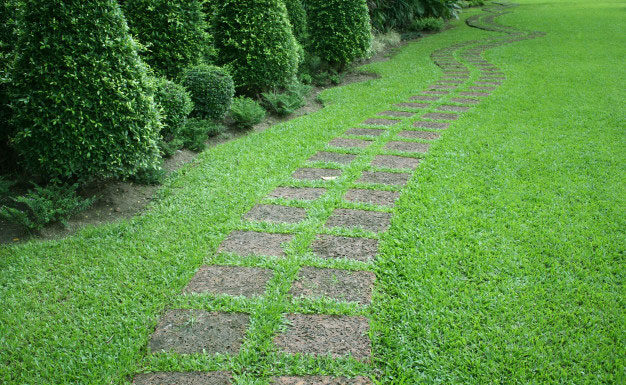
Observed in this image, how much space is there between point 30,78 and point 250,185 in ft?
7.35

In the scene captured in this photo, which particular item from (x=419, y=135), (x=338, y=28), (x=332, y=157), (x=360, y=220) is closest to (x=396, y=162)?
(x=332, y=157)

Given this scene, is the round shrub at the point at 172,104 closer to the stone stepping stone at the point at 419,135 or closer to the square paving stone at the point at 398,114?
the stone stepping stone at the point at 419,135

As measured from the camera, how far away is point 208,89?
6281 millimetres

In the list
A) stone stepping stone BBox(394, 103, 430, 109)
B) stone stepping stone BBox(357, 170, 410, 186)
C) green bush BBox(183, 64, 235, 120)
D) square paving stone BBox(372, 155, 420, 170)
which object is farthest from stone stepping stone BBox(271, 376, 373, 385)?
stone stepping stone BBox(394, 103, 430, 109)

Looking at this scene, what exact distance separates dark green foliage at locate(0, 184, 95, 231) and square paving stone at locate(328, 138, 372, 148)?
306 centimetres

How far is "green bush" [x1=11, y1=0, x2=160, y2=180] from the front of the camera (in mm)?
3973

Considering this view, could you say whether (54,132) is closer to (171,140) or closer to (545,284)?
(171,140)

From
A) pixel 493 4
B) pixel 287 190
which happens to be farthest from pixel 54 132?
pixel 493 4

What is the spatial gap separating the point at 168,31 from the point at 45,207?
339 centimetres

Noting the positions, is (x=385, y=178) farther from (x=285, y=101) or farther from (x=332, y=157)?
(x=285, y=101)

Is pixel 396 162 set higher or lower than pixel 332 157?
lower

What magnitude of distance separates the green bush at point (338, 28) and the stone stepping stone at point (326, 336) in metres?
7.96

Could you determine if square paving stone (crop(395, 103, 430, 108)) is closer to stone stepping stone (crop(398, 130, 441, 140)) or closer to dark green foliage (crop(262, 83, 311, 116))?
stone stepping stone (crop(398, 130, 441, 140))

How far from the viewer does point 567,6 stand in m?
23.5
